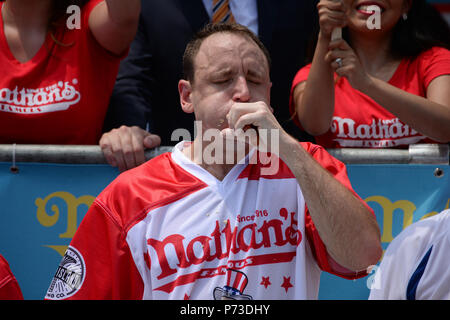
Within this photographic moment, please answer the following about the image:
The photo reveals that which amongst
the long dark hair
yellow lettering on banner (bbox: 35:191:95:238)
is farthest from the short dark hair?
the long dark hair

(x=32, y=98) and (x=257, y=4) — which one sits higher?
(x=257, y=4)

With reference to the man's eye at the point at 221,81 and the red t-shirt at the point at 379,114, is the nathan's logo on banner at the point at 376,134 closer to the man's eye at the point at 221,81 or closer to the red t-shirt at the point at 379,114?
the red t-shirt at the point at 379,114

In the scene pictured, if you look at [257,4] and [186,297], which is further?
[257,4]

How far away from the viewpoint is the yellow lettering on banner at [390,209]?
2564 mm

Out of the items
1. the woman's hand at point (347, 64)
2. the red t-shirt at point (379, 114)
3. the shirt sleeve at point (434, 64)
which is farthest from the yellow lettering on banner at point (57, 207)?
the shirt sleeve at point (434, 64)

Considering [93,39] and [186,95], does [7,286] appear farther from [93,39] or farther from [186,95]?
[93,39]

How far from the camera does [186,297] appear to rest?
79.3 inches

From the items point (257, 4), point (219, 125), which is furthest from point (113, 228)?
point (257, 4)

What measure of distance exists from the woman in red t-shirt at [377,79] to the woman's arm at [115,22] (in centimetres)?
78

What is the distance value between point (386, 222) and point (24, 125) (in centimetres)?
153

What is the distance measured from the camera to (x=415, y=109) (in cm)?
262

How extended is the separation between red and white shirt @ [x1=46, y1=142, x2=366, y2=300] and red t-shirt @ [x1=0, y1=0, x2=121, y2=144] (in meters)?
0.66

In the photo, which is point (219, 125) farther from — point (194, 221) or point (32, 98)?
point (32, 98)

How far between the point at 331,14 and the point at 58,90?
3.85 ft
